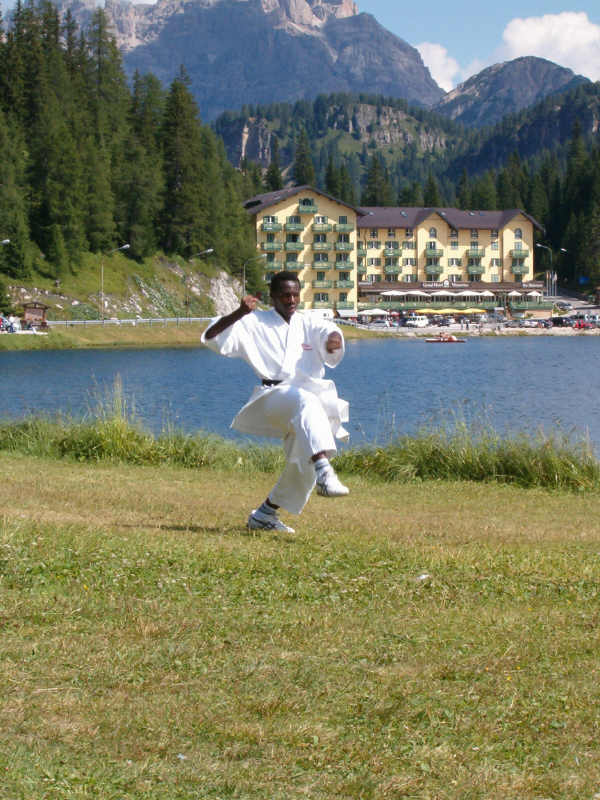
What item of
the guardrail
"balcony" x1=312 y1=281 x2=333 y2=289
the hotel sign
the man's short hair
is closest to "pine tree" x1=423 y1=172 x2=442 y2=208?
the hotel sign

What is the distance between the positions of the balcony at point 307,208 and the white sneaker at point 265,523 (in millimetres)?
120463

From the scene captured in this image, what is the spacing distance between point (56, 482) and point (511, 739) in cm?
934

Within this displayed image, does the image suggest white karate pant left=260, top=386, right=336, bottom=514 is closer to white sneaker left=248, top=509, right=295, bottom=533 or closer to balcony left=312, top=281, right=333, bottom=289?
white sneaker left=248, top=509, right=295, bottom=533

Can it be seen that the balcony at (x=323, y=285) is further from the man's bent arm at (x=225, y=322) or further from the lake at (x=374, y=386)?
the man's bent arm at (x=225, y=322)

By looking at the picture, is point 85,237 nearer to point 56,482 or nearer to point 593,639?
point 56,482

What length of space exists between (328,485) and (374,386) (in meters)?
38.3

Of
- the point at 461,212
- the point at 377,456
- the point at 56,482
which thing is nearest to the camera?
the point at 56,482

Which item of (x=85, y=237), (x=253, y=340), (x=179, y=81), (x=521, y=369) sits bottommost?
(x=521, y=369)

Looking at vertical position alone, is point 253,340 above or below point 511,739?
above

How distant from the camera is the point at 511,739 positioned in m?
4.14

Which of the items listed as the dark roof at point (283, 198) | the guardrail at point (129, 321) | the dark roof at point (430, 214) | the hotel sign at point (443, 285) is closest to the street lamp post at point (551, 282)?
the dark roof at point (430, 214)

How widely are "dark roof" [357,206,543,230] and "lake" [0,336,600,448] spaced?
53.3m

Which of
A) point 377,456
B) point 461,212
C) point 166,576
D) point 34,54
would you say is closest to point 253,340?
point 166,576

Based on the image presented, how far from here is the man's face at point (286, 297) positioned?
8.05 metres
